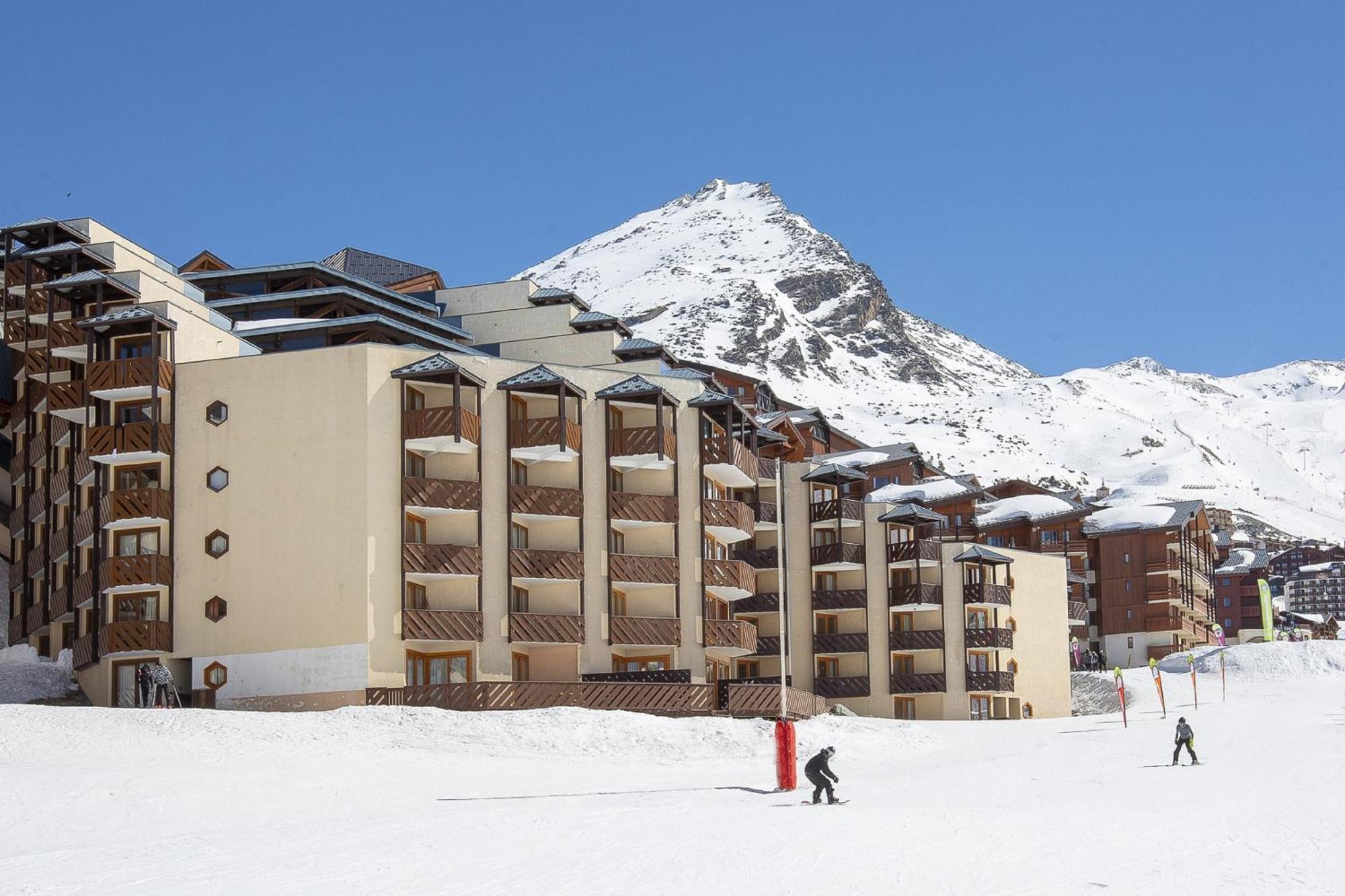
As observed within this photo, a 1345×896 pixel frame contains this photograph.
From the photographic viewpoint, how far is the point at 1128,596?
11875cm

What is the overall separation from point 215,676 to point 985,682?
133 feet

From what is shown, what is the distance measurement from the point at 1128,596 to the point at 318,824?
9255cm

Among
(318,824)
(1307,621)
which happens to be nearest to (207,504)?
(318,824)

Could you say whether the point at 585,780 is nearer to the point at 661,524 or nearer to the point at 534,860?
the point at 534,860

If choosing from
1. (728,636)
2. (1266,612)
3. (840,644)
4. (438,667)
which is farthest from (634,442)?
(1266,612)

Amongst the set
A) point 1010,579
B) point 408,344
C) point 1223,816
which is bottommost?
point 1223,816

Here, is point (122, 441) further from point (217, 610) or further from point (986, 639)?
point (986, 639)

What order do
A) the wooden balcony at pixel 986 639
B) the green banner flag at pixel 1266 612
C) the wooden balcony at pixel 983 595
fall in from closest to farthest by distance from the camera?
the wooden balcony at pixel 986 639 < the wooden balcony at pixel 983 595 < the green banner flag at pixel 1266 612

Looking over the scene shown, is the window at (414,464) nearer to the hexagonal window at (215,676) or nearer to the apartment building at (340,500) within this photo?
→ the apartment building at (340,500)

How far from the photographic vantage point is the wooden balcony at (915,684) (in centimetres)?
8306

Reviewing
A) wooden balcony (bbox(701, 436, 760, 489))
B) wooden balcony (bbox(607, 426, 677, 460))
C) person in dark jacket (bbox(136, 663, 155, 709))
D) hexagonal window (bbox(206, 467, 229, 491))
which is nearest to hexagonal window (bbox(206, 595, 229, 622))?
person in dark jacket (bbox(136, 663, 155, 709))

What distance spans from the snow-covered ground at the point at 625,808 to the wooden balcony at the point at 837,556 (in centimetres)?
1825

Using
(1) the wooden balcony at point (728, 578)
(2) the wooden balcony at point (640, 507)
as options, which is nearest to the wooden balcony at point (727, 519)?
→ (1) the wooden balcony at point (728, 578)

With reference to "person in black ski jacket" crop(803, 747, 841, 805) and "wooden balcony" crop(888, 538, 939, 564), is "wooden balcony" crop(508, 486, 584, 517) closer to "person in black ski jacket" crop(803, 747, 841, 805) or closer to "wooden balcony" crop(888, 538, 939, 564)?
"wooden balcony" crop(888, 538, 939, 564)
